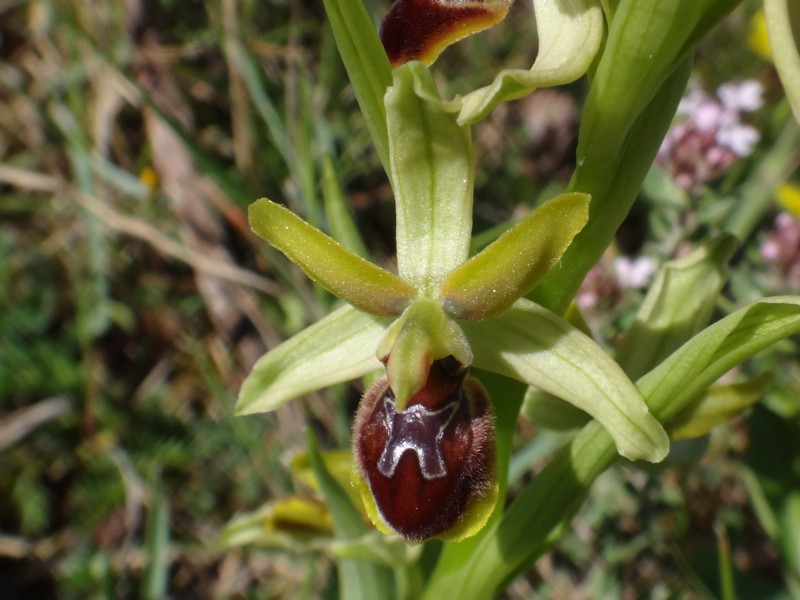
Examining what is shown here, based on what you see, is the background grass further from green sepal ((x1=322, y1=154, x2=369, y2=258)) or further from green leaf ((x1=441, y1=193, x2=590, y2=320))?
green leaf ((x1=441, y1=193, x2=590, y2=320))

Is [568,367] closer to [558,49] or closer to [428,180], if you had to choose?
[428,180]

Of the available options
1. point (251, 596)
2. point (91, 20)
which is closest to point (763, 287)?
point (251, 596)

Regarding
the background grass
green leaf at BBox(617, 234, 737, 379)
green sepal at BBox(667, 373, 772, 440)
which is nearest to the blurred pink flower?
the background grass

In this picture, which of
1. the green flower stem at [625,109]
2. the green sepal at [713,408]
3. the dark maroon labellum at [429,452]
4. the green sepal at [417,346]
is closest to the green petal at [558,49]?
the green flower stem at [625,109]

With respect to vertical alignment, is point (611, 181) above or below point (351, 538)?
above

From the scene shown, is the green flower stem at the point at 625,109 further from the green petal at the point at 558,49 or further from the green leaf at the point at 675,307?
the green leaf at the point at 675,307

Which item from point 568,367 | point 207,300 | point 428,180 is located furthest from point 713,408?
point 207,300

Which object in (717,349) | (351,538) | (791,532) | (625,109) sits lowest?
(791,532)
